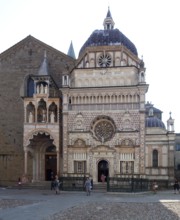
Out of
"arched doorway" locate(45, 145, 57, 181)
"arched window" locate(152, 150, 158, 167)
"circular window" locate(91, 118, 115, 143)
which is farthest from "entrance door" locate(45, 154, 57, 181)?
"arched window" locate(152, 150, 158, 167)

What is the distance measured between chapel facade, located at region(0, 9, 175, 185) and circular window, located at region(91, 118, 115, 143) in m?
0.11

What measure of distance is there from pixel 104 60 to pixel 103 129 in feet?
25.1

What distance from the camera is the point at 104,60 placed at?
45.0 m

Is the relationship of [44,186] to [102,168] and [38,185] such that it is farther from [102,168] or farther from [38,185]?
[102,168]

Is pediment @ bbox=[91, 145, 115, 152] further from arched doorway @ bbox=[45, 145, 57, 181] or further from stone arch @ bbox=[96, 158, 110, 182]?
arched doorway @ bbox=[45, 145, 57, 181]

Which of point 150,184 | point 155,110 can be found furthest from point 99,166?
point 155,110

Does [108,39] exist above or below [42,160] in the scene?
above

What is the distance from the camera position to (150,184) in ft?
143

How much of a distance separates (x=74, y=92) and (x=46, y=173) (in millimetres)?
10226

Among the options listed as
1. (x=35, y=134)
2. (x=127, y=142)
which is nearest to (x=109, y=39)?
(x=127, y=142)

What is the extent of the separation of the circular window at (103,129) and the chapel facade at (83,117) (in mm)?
106

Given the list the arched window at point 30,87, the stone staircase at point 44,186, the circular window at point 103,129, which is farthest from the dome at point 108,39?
the stone staircase at point 44,186

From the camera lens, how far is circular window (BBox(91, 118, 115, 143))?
43.3m

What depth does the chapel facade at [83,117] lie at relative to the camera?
42.7 m
